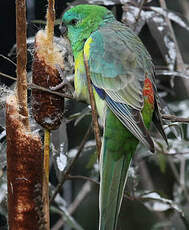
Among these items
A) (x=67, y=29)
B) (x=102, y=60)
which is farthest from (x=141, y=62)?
(x=67, y=29)

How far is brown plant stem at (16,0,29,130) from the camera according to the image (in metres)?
0.91

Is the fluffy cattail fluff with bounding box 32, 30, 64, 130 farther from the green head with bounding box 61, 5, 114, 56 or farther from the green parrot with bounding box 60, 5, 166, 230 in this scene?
the green head with bounding box 61, 5, 114, 56

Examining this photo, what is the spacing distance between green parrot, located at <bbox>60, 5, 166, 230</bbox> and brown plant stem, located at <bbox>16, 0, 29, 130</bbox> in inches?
10.1

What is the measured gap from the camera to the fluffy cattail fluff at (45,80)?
3.67 ft

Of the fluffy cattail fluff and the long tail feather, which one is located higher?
the fluffy cattail fluff

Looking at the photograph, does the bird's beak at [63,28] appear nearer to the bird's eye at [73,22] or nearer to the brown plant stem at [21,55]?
the bird's eye at [73,22]

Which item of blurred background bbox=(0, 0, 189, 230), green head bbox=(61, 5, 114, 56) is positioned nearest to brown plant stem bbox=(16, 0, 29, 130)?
blurred background bbox=(0, 0, 189, 230)

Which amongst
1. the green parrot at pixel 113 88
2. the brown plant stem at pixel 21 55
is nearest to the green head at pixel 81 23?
the green parrot at pixel 113 88

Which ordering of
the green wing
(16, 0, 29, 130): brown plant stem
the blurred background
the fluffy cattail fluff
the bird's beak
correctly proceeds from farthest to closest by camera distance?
the bird's beak, the blurred background, the green wing, the fluffy cattail fluff, (16, 0, 29, 130): brown plant stem

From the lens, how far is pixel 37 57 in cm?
112

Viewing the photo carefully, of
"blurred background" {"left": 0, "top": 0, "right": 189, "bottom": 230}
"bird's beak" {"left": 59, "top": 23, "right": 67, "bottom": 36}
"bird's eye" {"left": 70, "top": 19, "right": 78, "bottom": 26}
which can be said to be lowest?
"blurred background" {"left": 0, "top": 0, "right": 189, "bottom": 230}

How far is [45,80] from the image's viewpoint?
1110mm

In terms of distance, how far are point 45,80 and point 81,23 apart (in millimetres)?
515

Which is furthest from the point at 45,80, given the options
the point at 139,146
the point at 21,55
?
the point at 139,146
